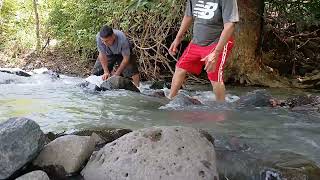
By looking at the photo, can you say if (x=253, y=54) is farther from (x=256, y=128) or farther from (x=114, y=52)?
(x=256, y=128)

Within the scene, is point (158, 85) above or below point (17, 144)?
below

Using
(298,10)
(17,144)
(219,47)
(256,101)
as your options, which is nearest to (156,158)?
(17,144)

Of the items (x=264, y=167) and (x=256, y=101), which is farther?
(x=256, y=101)

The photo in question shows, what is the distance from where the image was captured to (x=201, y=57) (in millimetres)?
5508

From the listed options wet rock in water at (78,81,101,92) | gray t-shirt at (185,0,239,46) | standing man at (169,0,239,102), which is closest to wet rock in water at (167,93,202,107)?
standing man at (169,0,239,102)

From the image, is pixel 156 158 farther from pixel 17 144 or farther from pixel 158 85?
pixel 158 85

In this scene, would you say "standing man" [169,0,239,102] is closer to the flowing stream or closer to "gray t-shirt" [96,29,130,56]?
the flowing stream

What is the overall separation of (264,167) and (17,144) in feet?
5.87

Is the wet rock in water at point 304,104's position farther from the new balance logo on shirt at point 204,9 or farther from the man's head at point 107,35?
the man's head at point 107,35

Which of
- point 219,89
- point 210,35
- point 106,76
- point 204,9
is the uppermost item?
point 204,9

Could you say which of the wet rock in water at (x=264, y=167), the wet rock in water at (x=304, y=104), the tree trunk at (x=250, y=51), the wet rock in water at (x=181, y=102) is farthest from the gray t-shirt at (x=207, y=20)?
the tree trunk at (x=250, y=51)

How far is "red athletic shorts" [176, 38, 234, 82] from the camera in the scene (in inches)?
208

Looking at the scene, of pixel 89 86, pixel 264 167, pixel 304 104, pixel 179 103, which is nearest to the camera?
pixel 264 167

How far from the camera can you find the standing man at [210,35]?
5059 mm
